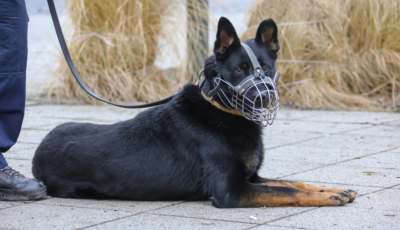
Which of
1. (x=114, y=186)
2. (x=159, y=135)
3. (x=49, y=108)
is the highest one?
(x=159, y=135)

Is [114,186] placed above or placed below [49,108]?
above

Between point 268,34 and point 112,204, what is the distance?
1.54 metres

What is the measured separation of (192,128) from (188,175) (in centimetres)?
31

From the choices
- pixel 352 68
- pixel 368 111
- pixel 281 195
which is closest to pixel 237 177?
pixel 281 195

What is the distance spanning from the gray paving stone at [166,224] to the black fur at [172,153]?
35cm

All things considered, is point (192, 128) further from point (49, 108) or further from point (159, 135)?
point (49, 108)

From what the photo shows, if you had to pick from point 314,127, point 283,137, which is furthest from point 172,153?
point 314,127

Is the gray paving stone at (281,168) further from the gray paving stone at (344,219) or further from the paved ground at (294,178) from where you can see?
the gray paving stone at (344,219)

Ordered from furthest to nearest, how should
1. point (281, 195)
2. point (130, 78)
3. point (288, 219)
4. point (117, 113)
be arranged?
point (130, 78) < point (117, 113) < point (281, 195) < point (288, 219)

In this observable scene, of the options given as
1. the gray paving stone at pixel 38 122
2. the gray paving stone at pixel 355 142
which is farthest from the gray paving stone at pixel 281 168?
the gray paving stone at pixel 38 122

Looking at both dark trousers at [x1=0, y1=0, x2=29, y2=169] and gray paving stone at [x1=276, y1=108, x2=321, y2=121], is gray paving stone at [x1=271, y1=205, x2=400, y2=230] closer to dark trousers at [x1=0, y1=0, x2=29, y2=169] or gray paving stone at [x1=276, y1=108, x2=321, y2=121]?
dark trousers at [x1=0, y1=0, x2=29, y2=169]

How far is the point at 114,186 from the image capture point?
3.36 metres

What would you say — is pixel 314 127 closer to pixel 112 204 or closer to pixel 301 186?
pixel 301 186

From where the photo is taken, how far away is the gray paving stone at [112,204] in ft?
10.6
